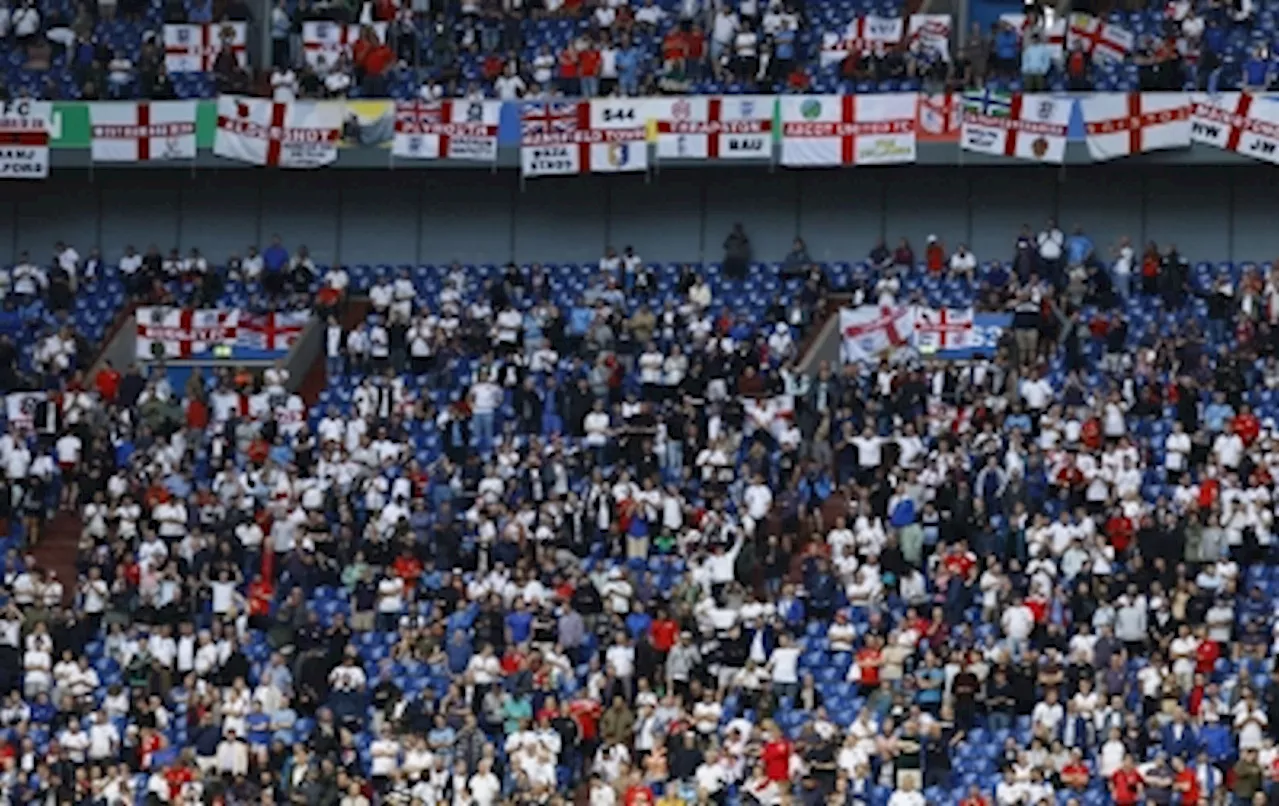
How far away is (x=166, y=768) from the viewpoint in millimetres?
45688

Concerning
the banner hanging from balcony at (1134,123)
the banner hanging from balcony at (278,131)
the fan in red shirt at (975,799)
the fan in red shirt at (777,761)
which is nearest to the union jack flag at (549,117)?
the banner hanging from balcony at (278,131)

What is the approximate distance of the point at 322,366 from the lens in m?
56.4

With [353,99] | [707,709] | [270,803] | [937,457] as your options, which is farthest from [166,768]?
[353,99]

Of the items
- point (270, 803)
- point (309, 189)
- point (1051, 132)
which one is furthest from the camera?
point (309, 189)

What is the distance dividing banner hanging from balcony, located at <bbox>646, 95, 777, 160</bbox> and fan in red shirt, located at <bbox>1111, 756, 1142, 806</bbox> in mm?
15836

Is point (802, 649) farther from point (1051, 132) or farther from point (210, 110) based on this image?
point (210, 110)

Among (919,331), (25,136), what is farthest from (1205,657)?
(25,136)

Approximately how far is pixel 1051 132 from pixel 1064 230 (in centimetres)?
249

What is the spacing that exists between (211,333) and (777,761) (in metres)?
16.6

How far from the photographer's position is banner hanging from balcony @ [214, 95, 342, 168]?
2255 inches

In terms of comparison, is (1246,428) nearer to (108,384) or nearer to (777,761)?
(777,761)

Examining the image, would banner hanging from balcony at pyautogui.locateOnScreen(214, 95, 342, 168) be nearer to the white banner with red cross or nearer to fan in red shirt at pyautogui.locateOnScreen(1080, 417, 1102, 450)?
the white banner with red cross

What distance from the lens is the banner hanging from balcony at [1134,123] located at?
2143 inches

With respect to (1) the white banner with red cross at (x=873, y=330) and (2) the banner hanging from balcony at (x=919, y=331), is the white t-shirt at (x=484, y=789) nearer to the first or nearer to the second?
(2) the banner hanging from balcony at (x=919, y=331)
